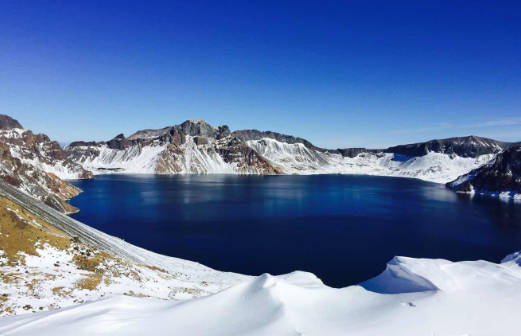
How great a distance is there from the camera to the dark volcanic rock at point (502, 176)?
582 ft

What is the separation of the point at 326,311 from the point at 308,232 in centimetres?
6554

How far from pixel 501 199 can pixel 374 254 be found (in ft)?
485

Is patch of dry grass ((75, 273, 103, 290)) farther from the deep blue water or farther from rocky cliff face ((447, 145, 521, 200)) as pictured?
rocky cliff face ((447, 145, 521, 200))

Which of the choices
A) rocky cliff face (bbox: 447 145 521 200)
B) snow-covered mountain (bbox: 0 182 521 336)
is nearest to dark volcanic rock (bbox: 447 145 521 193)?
rocky cliff face (bbox: 447 145 521 200)

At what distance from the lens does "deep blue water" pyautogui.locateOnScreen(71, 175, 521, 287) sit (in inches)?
2298

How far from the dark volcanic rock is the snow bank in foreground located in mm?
201259

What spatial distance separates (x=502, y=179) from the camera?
18312cm

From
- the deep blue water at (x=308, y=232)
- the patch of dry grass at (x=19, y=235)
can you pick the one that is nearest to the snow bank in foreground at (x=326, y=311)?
the patch of dry grass at (x=19, y=235)

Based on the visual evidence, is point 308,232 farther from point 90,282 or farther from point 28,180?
point 28,180

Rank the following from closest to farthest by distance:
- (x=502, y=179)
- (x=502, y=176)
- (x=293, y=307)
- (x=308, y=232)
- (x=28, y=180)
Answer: (x=293, y=307)
(x=308, y=232)
(x=28, y=180)
(x=502, y=179)
(x=502, y=176)

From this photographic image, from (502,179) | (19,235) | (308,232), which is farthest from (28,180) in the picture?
(502,179)

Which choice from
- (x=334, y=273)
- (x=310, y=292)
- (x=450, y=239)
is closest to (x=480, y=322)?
(x=310, y=292)

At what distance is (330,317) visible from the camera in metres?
16.1

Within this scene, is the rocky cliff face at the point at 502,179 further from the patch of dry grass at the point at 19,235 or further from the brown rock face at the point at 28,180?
the brown rock face at the point at 28,180
